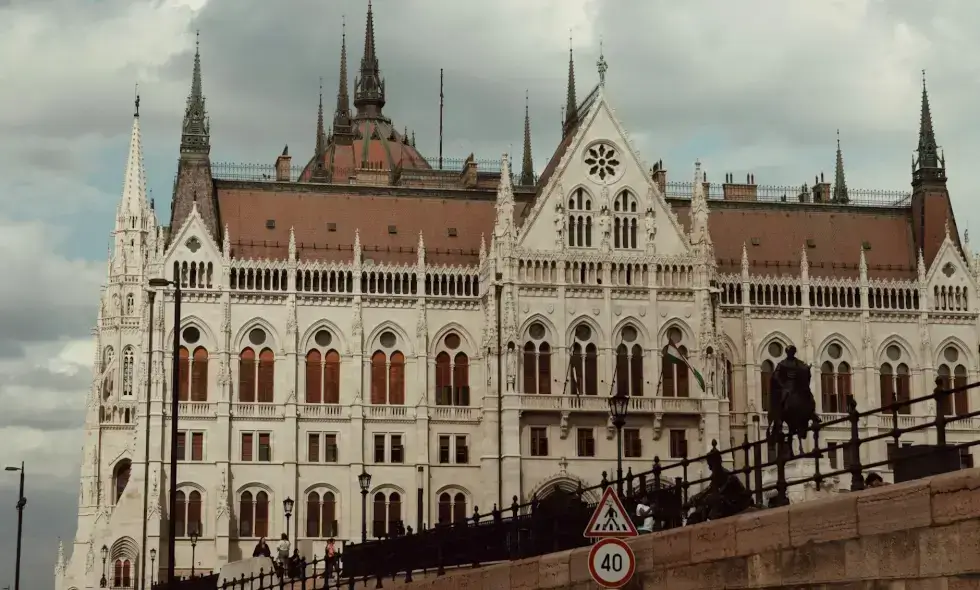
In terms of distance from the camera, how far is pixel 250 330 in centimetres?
8519

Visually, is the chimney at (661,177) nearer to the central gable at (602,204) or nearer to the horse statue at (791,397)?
the central gable at (602,204)

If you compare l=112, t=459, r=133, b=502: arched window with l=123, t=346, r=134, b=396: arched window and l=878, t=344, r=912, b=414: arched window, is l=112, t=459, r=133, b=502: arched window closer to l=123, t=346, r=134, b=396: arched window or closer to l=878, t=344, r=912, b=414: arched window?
l=123, t=346, r=134, b=396: arched window

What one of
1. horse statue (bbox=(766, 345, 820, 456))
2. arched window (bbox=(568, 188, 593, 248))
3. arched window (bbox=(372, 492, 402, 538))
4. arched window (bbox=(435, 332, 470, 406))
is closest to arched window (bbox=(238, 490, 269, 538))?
arched window (bbox=(372, 492, 402, 538))

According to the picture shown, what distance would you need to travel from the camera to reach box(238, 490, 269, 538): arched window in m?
82.9

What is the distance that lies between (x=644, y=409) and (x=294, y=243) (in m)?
19.4

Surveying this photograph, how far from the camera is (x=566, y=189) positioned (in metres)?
86.7

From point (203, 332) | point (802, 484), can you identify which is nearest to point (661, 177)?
point (203, 332)

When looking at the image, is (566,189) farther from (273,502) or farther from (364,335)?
(273,502)

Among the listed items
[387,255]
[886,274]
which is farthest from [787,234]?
[387,255]

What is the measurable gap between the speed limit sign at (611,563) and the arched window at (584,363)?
203ft

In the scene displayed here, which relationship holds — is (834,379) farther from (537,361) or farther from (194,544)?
(194,544)

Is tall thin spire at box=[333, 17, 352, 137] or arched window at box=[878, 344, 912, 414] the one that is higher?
tall thin spire at box=[333, 17, 352, 137]

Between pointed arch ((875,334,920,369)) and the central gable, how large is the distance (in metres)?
12.5

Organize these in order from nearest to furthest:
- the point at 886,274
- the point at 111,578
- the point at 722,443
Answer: the point at 111,578, the point at 722,443, the point at 886,274
